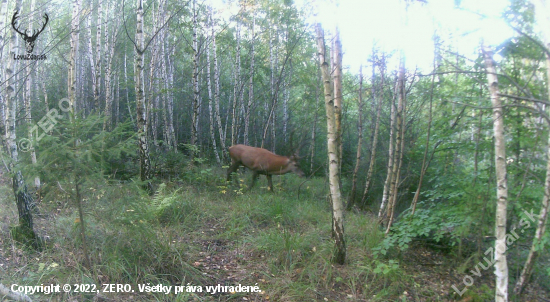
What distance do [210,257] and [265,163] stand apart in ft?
12.7

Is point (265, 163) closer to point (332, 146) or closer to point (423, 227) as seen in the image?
point (332, 146)

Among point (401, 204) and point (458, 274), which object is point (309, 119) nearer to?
point (401, 204)

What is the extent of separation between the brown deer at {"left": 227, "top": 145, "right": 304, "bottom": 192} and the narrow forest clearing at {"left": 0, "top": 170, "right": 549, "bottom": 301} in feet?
7.44

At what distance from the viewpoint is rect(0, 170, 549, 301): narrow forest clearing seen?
3.81 m

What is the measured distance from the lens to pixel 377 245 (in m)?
5.21

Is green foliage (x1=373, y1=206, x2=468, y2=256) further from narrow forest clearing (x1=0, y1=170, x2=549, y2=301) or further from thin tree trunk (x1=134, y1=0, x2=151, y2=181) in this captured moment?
thin tree trunk (x1=134, y1=0, x2=151, y2=181)

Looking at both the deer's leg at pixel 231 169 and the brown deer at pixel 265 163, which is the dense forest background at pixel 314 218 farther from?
the deer's leg at pixel 231 169

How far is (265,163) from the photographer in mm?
8422

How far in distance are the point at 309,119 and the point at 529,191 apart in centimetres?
954

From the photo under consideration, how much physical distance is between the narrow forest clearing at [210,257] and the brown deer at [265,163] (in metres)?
2.27

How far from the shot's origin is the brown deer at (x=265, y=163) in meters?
8.38

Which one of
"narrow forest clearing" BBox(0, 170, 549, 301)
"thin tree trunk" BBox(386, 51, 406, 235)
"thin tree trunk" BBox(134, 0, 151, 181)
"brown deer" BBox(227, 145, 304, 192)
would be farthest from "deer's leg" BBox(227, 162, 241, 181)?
"thin tree trunk" BBox(386, 51, 406, 235)

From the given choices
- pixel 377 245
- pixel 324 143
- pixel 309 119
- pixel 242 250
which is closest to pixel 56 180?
pixel 242 250

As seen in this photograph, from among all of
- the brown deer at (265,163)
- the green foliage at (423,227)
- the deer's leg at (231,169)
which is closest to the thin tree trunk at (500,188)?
the green foliage at (423,227)
